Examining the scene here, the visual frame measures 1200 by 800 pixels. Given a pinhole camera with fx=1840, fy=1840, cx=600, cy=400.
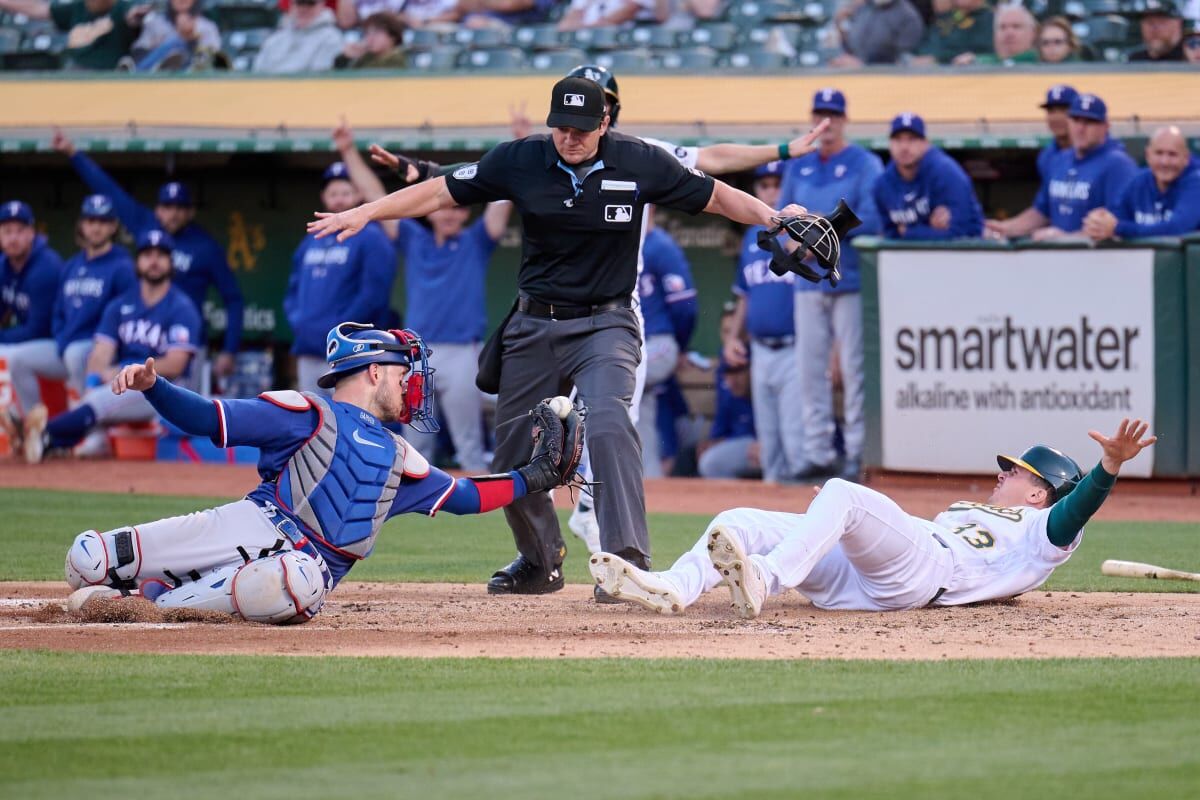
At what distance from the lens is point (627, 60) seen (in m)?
14.6

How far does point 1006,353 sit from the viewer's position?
456 inches

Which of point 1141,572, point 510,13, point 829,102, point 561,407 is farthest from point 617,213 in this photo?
point 510,13

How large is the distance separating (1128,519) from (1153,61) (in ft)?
13.4

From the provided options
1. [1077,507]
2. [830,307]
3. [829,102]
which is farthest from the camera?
[830,307]

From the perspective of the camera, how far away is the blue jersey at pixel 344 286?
13078 mm

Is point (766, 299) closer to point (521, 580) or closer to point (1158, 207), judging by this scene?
point (1158, 207)

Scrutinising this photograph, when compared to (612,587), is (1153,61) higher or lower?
higher

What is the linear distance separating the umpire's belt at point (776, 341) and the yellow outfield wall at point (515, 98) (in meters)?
1.70

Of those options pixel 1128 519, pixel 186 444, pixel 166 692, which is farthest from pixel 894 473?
pixel 166 692

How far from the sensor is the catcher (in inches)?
235

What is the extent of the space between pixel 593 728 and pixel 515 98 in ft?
32.5

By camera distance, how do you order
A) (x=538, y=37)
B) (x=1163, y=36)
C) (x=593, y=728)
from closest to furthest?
1. (x=593, y=728)
2. (x=1163, y=36)
3. (x=538, y=37)

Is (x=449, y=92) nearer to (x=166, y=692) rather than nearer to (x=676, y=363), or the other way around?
(x=676, y=363)

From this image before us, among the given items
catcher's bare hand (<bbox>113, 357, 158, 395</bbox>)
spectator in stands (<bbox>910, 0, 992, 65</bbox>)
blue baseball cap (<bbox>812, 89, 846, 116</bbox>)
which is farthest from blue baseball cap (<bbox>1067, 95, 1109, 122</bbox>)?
catcher's bare hand (<bbox>113, 357, 158, 395</bbox>)
